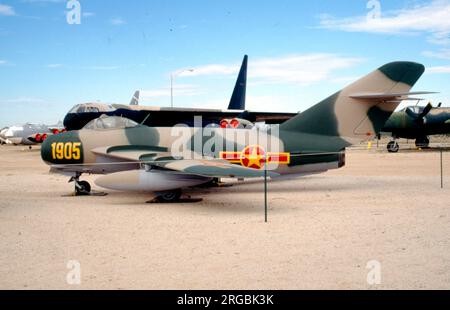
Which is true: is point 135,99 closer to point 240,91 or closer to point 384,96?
point 240,91

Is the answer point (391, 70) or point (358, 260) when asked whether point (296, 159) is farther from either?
point (358, 260)

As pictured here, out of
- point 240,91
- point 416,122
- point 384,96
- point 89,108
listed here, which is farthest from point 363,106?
point 240,91

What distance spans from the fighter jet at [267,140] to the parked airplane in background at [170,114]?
18.9 ft

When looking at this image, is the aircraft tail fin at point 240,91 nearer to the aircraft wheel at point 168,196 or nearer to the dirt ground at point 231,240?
the dirt ground at point 231,240

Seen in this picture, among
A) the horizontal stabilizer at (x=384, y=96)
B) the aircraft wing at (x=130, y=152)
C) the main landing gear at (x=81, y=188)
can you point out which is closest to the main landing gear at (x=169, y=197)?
the aircraft wing at (x=130, y=152)

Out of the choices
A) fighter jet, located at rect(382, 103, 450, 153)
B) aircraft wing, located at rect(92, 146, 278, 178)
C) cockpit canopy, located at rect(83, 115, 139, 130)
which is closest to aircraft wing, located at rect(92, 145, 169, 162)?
aircraft wing, located at rect(92, 146, 278, 178)

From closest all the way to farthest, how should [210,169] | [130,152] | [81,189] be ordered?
[210,169] → [130,152] → [81,189]

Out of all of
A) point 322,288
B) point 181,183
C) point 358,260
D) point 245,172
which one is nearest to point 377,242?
point 358,260

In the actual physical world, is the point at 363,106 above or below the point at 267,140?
above

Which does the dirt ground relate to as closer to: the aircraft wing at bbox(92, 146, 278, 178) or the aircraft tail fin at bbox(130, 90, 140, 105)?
the aircraft wing at bbox(92, 146, 278, 178)

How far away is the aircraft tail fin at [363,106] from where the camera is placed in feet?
40.9

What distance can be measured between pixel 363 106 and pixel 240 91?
90.1 ft

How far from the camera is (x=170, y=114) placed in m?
31.0

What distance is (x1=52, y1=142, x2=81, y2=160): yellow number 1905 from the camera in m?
12.5
